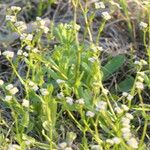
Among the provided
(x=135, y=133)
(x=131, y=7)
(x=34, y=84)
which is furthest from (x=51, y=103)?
(x=131, y=7)

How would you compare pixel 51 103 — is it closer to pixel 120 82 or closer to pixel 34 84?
pixel 34 84

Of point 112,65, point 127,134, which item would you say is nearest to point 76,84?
point 112,65

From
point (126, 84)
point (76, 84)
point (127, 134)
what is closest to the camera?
point (127, 134)

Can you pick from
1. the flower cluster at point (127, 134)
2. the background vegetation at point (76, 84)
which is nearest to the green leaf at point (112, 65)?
the background vegetation at point (76, 84)

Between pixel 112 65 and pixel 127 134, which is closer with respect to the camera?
pixel 127 134

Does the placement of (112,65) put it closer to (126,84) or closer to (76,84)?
(126,84)

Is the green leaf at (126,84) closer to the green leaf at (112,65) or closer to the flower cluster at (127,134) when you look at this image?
the green leaf at (112,65)
